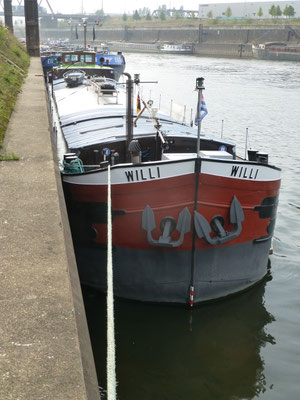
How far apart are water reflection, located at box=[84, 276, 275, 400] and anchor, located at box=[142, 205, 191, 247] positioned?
1563mm

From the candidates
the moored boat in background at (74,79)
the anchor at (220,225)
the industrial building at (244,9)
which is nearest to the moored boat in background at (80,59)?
the moored boat in background at (74,79)

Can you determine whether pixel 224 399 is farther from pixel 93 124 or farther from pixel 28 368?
pixel 93 124

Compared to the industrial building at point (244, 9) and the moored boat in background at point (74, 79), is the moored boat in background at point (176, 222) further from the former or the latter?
the industrial building at point (244, 9)

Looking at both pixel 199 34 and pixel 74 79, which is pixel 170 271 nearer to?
pixel 74 79

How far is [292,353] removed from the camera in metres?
9.29

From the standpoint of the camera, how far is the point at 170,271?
391 inches

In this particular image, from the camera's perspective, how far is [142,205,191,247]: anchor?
945cm

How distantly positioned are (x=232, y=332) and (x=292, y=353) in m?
1.18

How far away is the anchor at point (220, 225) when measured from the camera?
31.2 ft

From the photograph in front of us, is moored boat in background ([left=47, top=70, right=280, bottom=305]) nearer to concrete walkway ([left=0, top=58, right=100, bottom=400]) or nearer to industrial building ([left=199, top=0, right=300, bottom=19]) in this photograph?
concrete walkway ([left=0, top=58, right=100, bottom=400])

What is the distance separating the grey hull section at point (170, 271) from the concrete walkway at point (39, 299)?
7.11 feet

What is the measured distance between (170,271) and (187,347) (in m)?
1.41

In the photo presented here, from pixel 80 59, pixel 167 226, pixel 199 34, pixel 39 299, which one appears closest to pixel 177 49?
pixel 199 34

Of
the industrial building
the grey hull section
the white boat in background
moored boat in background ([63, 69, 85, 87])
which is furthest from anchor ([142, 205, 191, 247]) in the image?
the industrial building
